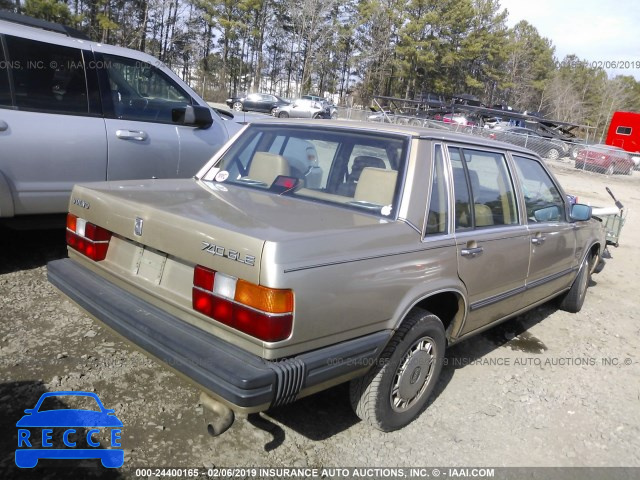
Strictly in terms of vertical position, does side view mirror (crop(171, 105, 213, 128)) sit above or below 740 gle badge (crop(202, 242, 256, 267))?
above

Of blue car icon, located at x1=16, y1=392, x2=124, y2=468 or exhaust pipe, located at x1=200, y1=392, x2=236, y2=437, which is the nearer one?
exhaust pipe, located at x1=200, y1=392, x2=236, y2=437

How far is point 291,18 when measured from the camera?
192ft

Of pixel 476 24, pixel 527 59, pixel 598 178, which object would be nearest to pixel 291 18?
→ pixel 476 24

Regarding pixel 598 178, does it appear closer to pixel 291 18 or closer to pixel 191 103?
pixel 191 103

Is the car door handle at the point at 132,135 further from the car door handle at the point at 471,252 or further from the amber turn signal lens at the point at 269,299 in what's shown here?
the car door handle at the point at 471,252

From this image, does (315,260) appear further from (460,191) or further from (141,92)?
(141,92)

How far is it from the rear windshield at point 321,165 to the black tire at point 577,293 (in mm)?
3130

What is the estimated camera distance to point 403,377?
289 centimetres

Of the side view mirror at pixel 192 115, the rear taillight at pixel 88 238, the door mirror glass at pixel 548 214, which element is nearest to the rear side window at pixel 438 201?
the door mirror glass at pixel 548 214

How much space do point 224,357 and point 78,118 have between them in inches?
131

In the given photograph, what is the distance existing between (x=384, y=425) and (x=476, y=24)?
62326 millimetres

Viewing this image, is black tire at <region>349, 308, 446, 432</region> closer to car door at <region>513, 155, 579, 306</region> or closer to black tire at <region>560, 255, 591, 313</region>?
car door at <region>513, 155, 579, 306</region>

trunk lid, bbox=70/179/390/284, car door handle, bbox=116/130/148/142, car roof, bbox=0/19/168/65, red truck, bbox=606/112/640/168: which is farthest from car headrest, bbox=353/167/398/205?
red truck, bbox=606/112/640/168

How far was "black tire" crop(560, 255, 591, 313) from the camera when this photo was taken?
5.19m
